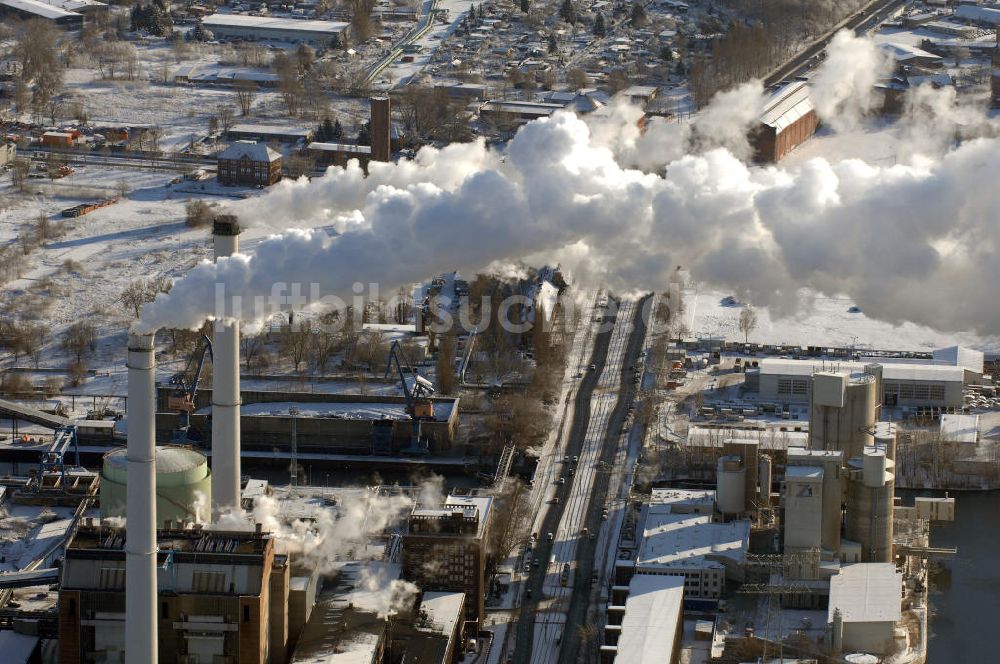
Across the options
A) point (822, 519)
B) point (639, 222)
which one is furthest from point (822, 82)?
point (639, 222)

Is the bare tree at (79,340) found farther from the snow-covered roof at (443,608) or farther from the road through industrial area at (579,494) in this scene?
the snow-covered roof at (443,608)

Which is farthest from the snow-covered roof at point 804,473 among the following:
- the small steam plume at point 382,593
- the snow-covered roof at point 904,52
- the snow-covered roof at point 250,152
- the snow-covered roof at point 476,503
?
the snow-covered roof at point 904,52

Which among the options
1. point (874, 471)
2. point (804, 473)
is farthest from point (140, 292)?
point (874, 471)

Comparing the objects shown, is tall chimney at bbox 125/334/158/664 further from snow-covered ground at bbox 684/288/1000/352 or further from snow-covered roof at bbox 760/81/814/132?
snow-covered roof at bbox 760/81/814/132

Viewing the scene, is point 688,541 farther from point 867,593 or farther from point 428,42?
point 428,42

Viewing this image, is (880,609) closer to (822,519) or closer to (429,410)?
(822,519)
